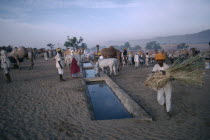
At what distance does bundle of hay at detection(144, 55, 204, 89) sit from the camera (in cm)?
455

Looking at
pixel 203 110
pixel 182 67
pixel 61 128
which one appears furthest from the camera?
pixel 203 110

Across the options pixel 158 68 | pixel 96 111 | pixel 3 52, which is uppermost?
pixel 3 52

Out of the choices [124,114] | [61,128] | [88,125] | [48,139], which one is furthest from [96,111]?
[48,139]

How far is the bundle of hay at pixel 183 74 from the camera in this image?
14.9 ft

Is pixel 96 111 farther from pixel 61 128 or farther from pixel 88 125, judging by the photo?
pixel 61 128

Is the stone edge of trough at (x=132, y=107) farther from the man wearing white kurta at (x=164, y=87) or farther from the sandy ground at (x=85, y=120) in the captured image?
the man wearing white kurta at (x=164, y=87)

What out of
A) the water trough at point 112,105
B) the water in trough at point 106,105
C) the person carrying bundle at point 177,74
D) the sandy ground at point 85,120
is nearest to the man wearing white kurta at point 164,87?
the person carrying bundle at point 177,74

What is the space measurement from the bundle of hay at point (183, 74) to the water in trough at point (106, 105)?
1.57m

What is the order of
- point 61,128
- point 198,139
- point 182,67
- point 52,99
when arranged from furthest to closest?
point 52,99, point 182,67, point 61,128, point 198,139

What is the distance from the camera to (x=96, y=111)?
19.4 ft

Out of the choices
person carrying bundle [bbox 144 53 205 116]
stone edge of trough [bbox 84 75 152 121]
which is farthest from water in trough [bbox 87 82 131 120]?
person carrying bundle [bbox 144 53 205 116]

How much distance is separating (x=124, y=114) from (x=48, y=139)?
2654 mm

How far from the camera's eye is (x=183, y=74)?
4.67m

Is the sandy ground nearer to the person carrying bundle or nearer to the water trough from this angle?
the water trough
